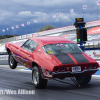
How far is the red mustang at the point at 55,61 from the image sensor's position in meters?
6.39

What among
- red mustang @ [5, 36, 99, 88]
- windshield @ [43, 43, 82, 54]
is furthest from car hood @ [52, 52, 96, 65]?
windshield @ [43, 43, 82, 54]

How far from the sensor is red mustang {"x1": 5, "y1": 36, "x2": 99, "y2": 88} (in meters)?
6.39

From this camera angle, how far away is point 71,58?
22.0 feet

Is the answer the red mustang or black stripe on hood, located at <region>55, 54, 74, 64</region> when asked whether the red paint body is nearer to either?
the red mustang

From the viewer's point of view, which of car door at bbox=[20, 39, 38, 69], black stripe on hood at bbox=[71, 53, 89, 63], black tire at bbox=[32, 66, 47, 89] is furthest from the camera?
car door at bbox=[20, 39, 38, 69]

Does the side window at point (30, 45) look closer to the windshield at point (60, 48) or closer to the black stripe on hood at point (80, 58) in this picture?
the windshield at point (60, 48)

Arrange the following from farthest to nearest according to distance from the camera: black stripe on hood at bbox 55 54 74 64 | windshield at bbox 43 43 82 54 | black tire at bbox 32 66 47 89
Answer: windshield at bbox 43 43 82 54, black tire at bbox 32 66 47 89, black stripe on hood at bbox 55 54 74 64

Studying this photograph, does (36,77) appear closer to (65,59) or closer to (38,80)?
(38,80)

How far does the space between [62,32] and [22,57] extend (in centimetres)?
3934

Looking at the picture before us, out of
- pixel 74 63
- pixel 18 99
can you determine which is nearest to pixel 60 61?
pixel 74 63

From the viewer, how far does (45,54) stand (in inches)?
270

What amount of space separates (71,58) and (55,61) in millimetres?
623

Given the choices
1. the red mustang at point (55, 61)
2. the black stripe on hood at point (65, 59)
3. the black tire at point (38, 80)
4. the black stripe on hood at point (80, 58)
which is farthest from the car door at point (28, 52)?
the black stripe on hood at point (80, 58)

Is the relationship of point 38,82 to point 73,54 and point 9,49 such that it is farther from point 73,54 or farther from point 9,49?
point 9,49
